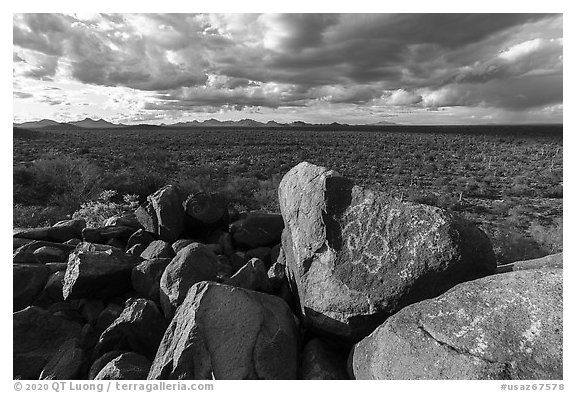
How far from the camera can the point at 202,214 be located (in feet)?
24.1

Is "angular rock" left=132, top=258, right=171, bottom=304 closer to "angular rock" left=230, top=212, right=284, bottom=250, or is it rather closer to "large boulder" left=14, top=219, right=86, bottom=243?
"angular rock" left=230, top=212, right=284, bottom=250

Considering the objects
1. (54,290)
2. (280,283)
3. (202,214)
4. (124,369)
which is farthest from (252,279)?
(54,290)

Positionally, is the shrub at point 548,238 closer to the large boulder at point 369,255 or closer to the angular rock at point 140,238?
the large boulder at point 369,255

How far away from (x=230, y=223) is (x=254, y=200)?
10.3 m

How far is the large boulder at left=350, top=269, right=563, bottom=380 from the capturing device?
3.05 m

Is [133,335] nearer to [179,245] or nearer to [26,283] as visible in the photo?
[26,283]

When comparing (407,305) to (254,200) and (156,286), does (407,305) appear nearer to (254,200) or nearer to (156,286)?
(156,286)

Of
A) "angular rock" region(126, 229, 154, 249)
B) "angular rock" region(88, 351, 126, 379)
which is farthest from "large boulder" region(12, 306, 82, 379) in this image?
"angular rock" region(126, 229, 154, 249)

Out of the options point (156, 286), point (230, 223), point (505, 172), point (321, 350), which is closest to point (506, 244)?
point (230, 223)

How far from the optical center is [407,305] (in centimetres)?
390

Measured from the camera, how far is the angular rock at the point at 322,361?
157 inches

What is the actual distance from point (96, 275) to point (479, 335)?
15.1ft

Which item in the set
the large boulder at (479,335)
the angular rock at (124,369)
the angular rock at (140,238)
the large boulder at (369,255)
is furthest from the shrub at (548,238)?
the angular rock at (124,369)

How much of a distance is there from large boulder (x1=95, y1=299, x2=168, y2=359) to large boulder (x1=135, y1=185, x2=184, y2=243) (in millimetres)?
2568
